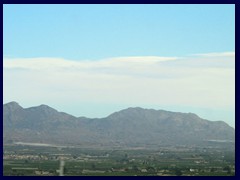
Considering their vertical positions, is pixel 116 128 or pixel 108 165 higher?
pixel 116 128

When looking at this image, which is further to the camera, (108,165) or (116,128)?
(116,128)

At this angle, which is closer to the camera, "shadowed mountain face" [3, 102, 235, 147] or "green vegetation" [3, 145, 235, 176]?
"green vegetation" [3, 145, 235, 176]

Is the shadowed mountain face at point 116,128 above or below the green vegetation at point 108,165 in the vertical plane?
above

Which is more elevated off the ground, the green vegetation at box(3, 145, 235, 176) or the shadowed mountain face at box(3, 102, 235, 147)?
the shadowed mountain face at box(3, 102, 235, 147)

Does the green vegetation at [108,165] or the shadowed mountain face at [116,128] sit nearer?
the green vegetation at [108,165]
